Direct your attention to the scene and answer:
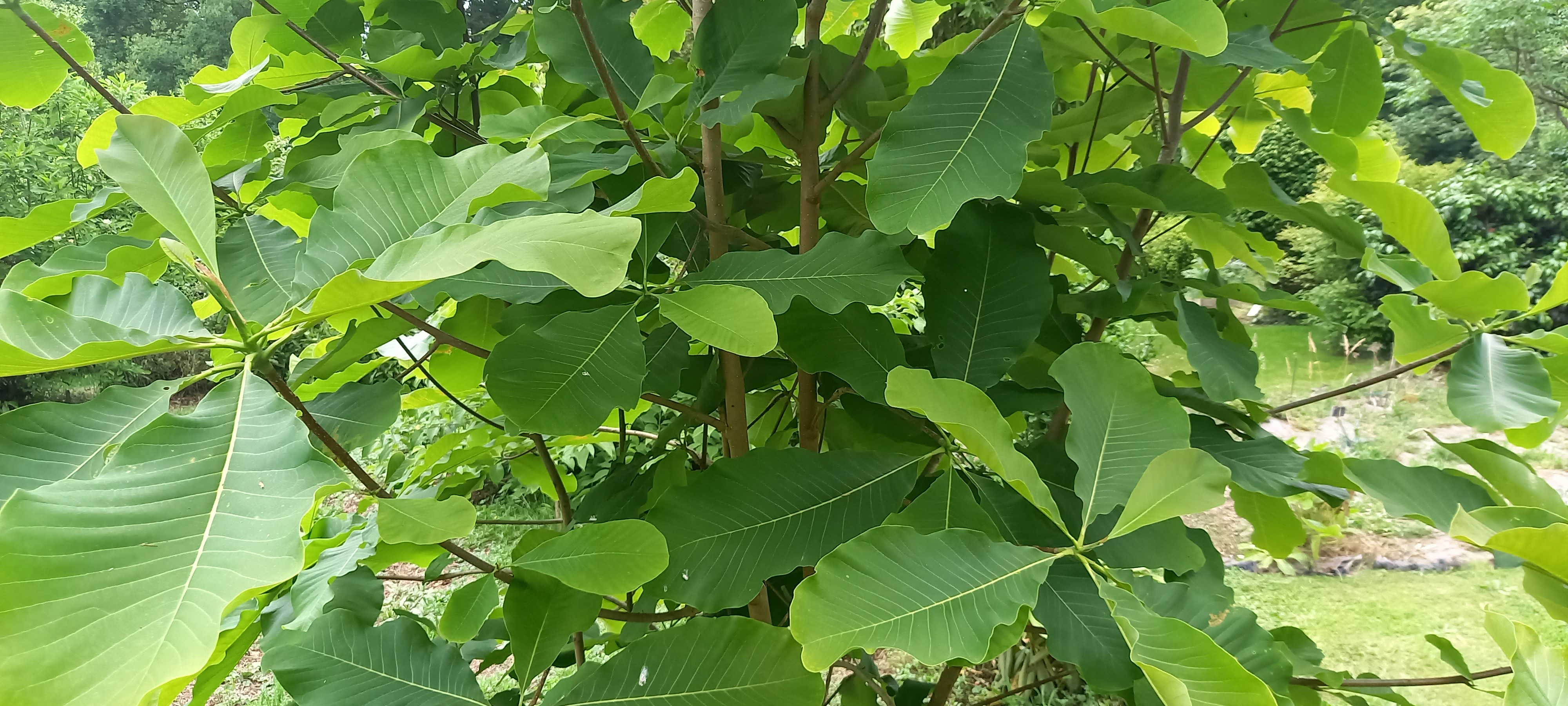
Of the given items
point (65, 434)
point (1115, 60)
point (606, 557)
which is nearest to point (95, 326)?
point (65, 434)

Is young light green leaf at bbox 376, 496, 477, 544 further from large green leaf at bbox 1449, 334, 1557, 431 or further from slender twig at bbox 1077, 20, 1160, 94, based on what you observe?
large green leaf at bbox 1449, 334, 1557, 431

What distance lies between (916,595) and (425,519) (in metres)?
0.27

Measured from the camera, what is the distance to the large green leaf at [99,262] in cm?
45

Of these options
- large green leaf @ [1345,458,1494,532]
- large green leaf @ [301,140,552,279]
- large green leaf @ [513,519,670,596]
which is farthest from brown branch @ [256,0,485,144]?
large green leaf @ [1345,458,1494,532]

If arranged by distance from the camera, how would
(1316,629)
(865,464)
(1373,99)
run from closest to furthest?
(865,464)
(1373,99)
(1316,629)

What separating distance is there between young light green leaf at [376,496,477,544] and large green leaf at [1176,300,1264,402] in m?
0.48

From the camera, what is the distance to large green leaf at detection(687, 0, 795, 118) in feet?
1.70

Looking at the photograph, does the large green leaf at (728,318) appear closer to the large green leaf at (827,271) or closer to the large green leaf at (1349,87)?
the large green leaf at (827,271)

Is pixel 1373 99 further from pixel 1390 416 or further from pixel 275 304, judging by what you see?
pixel 1390 416

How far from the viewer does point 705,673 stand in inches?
18.5

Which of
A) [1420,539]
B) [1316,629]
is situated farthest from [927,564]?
[1420,539]

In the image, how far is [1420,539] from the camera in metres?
3.10

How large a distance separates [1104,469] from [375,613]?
52cm

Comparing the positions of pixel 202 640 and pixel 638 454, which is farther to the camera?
pixel 638 454
